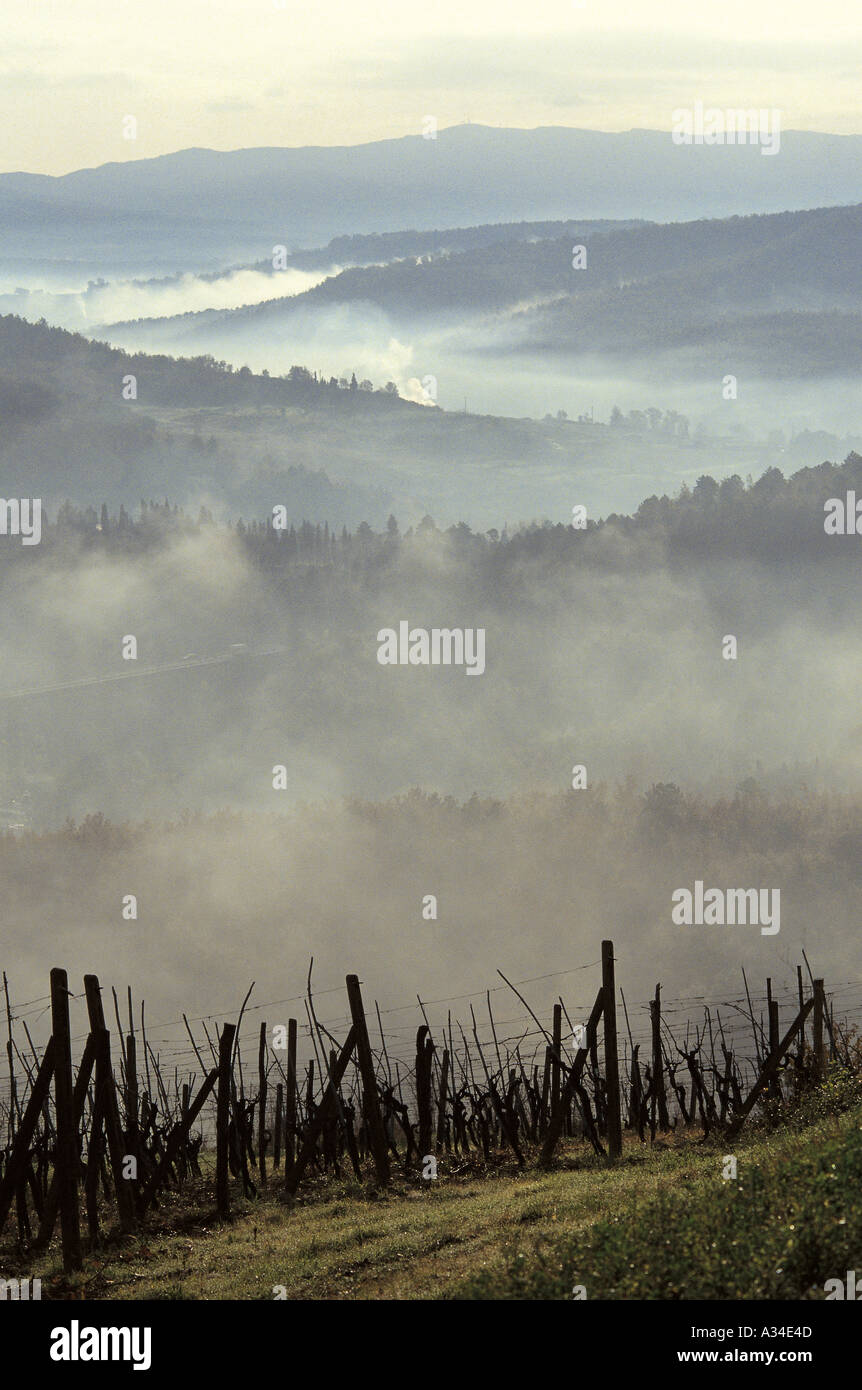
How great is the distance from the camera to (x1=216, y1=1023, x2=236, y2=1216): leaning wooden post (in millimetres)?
22375

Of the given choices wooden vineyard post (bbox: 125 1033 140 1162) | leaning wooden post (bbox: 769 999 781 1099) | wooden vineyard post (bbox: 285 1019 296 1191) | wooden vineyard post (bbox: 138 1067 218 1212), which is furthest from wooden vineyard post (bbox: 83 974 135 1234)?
leaning wooden post (bbox: 769 999 781 1099)

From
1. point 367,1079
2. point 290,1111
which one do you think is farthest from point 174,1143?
point 367,1079

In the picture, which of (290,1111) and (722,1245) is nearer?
(722,1245)

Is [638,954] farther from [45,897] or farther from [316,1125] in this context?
[316,1125]

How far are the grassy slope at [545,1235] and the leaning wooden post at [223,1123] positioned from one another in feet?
1.28

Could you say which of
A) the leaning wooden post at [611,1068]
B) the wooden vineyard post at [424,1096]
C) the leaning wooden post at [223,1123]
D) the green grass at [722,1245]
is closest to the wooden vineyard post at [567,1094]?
the leaning wooden post at [611,1068]

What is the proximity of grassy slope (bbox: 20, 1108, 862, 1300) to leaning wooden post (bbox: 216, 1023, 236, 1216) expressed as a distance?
0.39 metres

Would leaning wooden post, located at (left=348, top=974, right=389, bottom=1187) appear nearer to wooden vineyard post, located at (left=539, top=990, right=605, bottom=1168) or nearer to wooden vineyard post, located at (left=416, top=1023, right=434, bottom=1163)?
wooden vineyard post, located at (left=416, top=1023, right=434, bottom=1163)

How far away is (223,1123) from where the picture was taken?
75.6 feet

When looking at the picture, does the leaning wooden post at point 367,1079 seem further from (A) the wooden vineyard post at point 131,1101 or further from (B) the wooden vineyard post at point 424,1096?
(A) the wooden vineyard post at point 131,1101

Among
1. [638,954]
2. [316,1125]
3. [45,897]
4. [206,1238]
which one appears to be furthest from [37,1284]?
[45,897]

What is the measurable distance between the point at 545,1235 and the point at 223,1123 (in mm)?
7507

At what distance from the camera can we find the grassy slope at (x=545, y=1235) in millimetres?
14344

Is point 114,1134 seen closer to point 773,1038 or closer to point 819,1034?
point 819,1034
